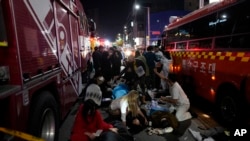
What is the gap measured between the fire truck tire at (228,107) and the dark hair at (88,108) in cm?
315

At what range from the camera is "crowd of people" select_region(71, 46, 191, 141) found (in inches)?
176

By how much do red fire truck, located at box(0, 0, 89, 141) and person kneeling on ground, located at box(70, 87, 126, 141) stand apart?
1.22ft

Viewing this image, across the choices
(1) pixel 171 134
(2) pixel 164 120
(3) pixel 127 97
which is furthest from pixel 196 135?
(3) pixel 127 97

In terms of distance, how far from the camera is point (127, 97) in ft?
19.2

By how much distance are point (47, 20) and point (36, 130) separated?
176 cm

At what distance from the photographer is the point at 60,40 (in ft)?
16.9

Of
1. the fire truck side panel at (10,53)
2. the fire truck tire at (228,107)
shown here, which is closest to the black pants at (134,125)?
the fire truck tire at (228,107)

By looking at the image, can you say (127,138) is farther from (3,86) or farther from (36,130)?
(3,86)

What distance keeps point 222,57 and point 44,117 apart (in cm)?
441

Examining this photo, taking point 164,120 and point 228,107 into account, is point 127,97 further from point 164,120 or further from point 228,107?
point 228,107

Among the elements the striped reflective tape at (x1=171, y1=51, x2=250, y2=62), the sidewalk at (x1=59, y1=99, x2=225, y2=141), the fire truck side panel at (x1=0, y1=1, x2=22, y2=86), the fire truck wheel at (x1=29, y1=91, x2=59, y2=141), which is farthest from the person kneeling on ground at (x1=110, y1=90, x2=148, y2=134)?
the fire truck side panel at (x1=0, y1=1, x2=22, y2=86)

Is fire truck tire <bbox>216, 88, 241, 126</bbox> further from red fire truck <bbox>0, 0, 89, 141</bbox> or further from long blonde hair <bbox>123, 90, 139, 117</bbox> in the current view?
red fire truck <bbox>0, 0, 89, 141</bbox>

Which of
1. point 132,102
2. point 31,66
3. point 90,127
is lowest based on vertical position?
point 90,127

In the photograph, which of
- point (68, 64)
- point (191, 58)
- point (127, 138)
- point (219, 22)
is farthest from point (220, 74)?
point (68, 64)
